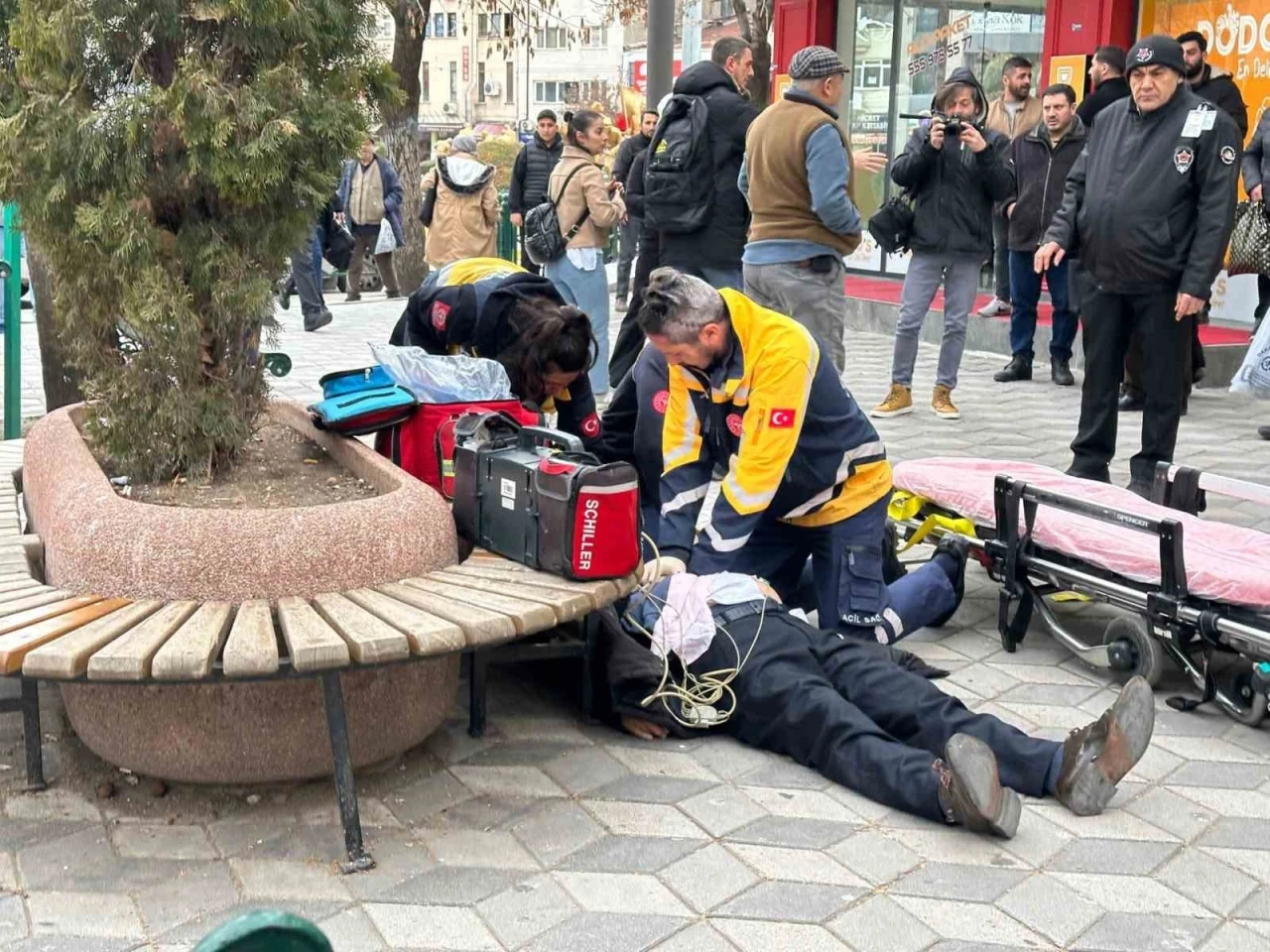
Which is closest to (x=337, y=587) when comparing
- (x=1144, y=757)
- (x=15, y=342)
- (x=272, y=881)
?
(x=272, y=881)

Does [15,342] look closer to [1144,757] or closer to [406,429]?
[406,429]

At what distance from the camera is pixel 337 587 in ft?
11.2

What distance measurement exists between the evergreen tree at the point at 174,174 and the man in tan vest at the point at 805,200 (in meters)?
2.96

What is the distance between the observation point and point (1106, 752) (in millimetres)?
3494

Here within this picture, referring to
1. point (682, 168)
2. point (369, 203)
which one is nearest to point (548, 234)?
point (682, 168)

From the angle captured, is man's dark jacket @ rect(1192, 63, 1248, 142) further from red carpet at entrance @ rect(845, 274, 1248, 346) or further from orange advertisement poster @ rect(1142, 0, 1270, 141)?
orange advertisement poster @ rect(1142, 0, 1270, 141)

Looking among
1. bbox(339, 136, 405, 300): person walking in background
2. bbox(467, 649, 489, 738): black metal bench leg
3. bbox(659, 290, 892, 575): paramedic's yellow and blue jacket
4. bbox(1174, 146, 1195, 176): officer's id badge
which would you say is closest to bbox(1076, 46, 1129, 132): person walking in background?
bbox(1174, 146, 1195, 176): officer's id badge

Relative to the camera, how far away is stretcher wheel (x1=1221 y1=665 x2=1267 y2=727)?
4.01 meters

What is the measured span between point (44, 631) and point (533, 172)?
9.08 meters

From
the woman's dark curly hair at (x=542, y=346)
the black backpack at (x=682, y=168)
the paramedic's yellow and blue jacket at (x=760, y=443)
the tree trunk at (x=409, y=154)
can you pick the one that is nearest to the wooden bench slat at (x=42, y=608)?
the paramedic's yellow and blue jacket at (x=760, y=443)

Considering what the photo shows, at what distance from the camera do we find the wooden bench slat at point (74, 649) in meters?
2.91

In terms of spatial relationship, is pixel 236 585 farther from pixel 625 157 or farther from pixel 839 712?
pixel 625 157

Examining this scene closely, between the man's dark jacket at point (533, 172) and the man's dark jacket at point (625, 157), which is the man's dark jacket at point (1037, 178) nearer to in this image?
the man's dark jacket at point (625, 157)

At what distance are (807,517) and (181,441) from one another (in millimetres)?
1777
